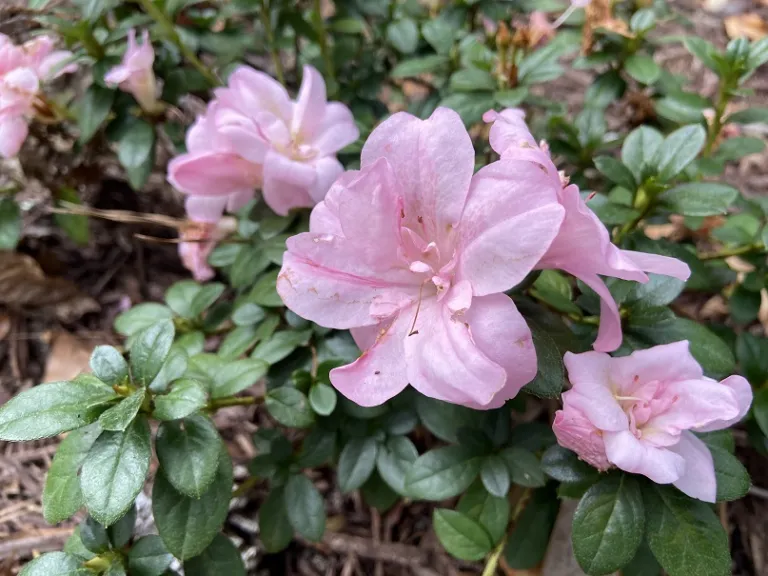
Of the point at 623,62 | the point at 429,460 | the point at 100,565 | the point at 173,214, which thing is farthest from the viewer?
the point at 173,214

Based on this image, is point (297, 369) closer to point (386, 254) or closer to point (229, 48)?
point (386, 254)

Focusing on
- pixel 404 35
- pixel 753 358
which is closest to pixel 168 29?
pixel 404 35

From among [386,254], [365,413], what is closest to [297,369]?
[365,413]

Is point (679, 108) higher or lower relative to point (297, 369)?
higher

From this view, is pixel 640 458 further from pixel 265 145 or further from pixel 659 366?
pixel 265 145

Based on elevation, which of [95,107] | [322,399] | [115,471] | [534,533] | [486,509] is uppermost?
[95,107]

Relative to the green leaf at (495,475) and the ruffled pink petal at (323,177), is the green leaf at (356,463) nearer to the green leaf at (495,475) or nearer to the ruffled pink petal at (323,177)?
the green leaf at (495,475)
